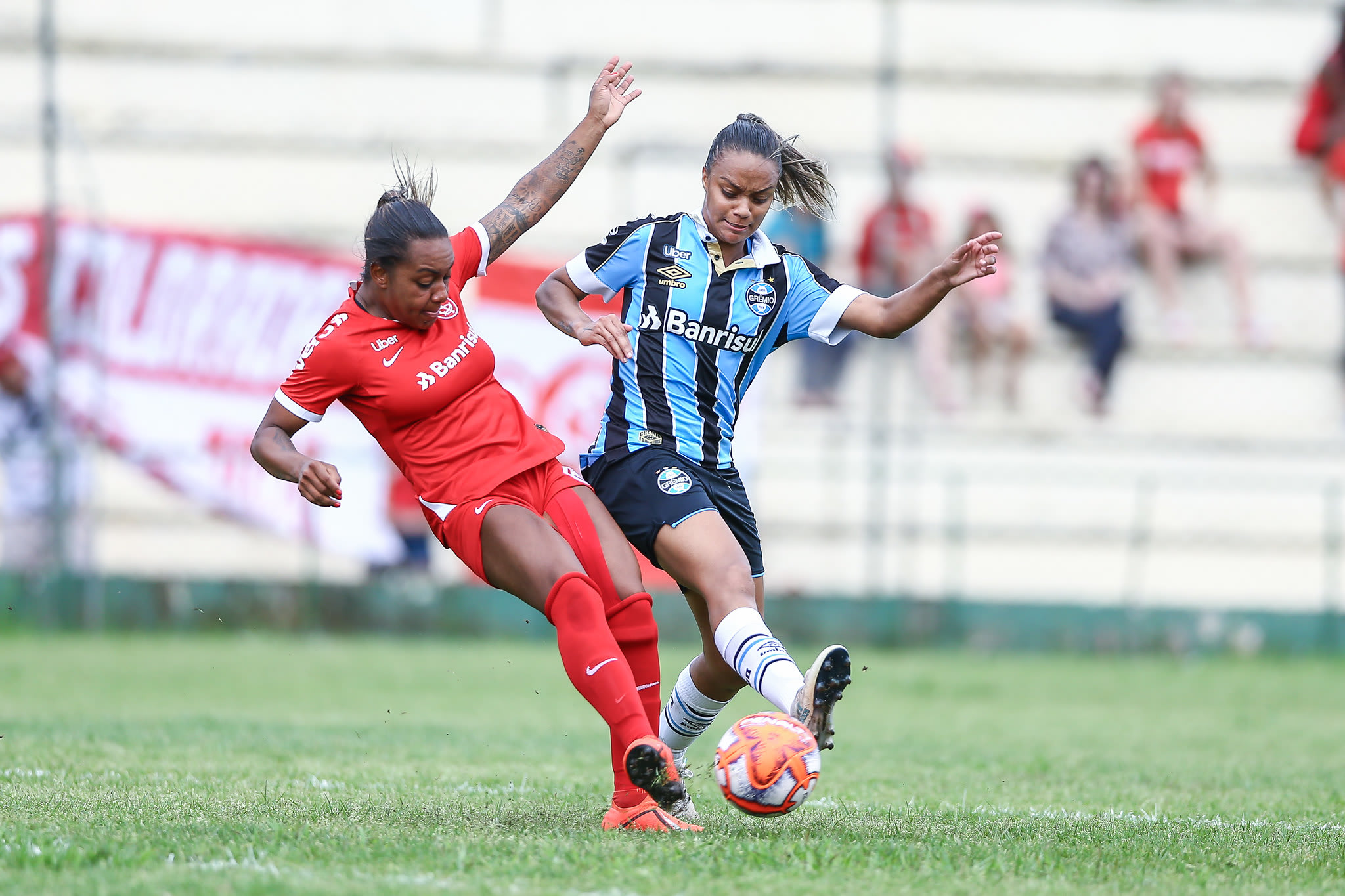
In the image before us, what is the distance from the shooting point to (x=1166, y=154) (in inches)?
667

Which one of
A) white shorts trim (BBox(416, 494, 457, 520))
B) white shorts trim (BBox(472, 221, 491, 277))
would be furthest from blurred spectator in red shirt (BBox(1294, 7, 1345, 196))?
white shorts trim (BBox(416, 494, 457, 520))

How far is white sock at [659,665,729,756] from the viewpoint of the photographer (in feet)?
→ 20.3

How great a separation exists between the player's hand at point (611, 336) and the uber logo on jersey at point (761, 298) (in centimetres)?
60

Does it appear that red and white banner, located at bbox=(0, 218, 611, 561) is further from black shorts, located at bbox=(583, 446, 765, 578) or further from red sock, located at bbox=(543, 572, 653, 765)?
red sock, located at bbox=(543, 572, 653, 765)

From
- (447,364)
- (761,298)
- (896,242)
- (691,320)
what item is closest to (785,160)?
(761,298)

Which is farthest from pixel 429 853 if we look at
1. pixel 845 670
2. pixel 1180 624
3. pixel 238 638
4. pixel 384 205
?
pixel 1180 624

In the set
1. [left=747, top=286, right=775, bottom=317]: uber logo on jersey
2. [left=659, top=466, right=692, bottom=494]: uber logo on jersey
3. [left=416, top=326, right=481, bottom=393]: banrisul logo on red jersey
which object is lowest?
[left=659, top=466, right=692, bottom=494]: uber logo on jersey

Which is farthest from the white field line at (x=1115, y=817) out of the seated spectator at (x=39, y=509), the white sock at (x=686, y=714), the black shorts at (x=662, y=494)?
the seated spectator at (x=39, y=509)

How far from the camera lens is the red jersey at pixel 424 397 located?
5.56 m

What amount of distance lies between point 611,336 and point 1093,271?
1220cm

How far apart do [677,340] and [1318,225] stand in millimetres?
14093

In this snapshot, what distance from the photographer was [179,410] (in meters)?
17.2

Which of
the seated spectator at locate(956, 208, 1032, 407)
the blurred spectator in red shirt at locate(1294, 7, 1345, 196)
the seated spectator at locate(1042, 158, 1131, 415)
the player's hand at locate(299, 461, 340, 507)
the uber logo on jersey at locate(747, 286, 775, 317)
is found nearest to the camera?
the player's hand at locate(299, 461, 340, 507)

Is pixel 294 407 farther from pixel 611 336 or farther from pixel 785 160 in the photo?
pixel 785 160
